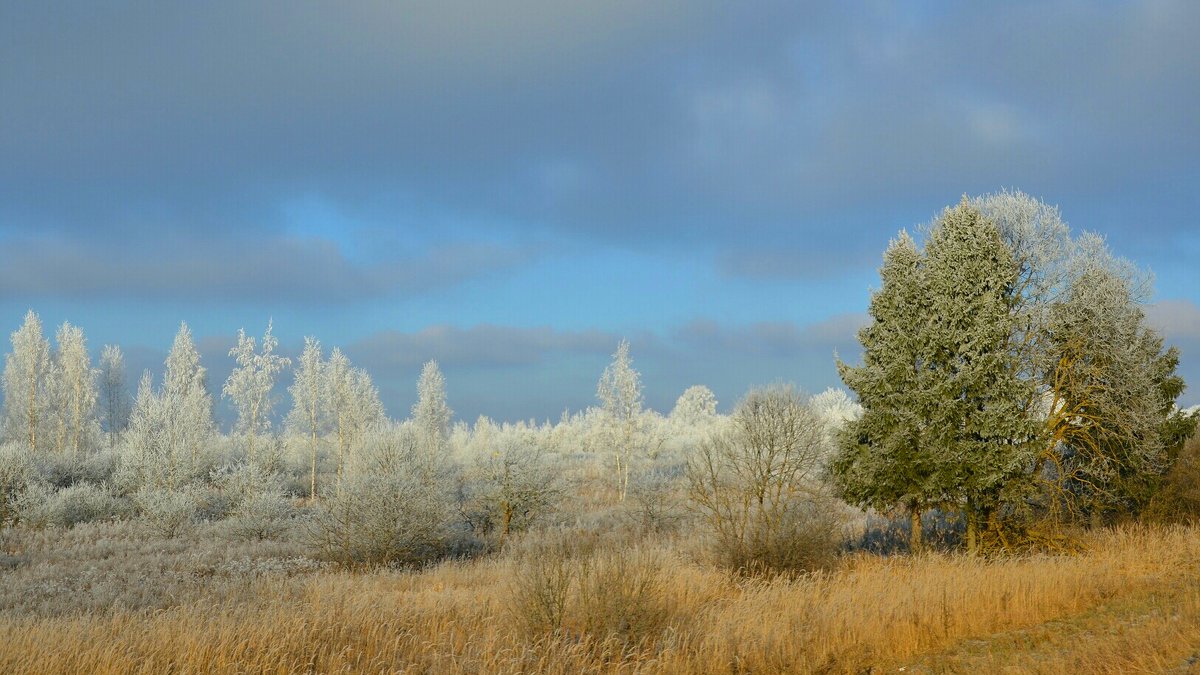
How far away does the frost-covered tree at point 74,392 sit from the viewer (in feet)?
198

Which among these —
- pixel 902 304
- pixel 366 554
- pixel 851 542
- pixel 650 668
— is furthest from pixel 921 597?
pixel 366 554

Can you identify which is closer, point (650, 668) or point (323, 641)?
point (650, 668)

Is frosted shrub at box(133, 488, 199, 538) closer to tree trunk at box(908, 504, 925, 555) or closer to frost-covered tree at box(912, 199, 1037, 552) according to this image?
tree trunk at box(908, 504, 925, 555)

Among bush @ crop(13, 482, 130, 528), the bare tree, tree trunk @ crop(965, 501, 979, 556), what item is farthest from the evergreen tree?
bush @ crop(13, 482, 130, 528)

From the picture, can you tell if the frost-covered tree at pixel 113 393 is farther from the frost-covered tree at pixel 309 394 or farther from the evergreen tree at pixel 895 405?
the evergreen tree at pixel 895 405

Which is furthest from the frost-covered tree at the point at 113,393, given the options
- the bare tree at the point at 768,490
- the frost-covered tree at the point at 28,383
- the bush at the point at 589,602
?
the bush at the point at 589,602

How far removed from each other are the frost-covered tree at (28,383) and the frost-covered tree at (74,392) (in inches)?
38.2

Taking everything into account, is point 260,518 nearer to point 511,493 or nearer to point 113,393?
point 511,493

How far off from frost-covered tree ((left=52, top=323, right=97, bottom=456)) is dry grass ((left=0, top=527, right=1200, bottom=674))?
2362 inches

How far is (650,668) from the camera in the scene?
24.5 feet

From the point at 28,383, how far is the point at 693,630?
68.8 metres

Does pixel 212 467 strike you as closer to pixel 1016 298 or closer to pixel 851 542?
pixel 851 542

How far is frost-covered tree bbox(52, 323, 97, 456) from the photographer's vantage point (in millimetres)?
60344

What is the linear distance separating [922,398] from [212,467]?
143 ft
